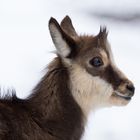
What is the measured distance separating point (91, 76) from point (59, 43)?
26 centimetres

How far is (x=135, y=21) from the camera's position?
299 inches

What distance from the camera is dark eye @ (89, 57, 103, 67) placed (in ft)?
14.9

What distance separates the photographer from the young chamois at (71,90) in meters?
4.47

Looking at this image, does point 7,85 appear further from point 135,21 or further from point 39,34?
point 135,21

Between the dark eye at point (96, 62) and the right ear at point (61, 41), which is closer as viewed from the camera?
the right ear at point (61, 41)

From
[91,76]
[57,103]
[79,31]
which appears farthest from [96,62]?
[79,31]

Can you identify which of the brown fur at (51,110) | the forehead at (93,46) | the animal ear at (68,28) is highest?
the animal ear at (68,28)

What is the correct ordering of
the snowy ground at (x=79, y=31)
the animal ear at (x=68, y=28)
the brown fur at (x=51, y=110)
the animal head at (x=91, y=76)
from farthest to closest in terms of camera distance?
the snowy ground at (x=79, y=31), the animal ear at (x=68, y=28), the animal head at (x=91, y=76), the brown fur at (x=51, y=110)

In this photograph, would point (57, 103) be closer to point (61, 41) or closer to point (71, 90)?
point (71, 90)

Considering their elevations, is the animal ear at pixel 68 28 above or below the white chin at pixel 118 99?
above

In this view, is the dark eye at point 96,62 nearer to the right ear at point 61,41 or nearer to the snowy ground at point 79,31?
the right ear at point 61,41

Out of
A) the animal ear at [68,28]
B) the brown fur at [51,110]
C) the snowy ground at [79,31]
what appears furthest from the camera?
the snowy ground at [79,31]

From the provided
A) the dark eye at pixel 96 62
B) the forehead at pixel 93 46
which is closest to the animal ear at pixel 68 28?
the forehead at pixel 93 46

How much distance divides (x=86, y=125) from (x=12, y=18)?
2873 millimetres
